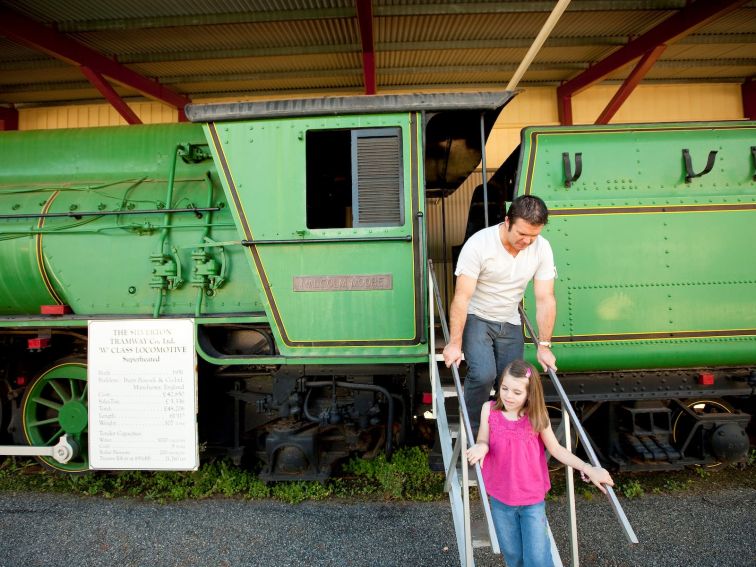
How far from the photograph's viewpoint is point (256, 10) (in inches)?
266

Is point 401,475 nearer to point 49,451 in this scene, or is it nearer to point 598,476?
point 598,476

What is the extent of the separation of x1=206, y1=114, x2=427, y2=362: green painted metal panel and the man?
0.51 metres

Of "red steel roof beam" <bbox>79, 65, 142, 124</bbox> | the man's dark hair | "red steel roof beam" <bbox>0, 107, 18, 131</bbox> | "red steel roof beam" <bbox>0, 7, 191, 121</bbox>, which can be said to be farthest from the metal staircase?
"red steel roof beam" <bbox>0, 107, 18, 131</bbox>

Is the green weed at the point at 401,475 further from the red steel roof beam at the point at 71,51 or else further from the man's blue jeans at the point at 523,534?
the red steel roof beam at the point at 71,51

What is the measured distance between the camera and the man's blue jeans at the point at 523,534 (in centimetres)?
206

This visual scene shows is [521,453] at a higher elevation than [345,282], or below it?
below

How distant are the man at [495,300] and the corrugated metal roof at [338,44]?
5.87 m

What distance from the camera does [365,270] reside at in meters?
3.01

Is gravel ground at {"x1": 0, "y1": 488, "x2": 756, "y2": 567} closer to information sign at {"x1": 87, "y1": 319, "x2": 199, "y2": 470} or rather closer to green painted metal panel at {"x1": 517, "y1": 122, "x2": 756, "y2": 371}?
information sign at {"x1": 87, "y1": 319, "x2": 199, "y2": 470}

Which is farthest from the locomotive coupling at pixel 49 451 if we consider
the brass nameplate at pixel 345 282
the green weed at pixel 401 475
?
the brass nameplate at pixel 345 282

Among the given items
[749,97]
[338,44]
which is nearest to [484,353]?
[338,44]

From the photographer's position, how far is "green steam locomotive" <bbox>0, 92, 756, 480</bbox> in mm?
3012

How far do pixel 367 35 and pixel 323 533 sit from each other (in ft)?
22.1

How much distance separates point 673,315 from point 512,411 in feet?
6.05
